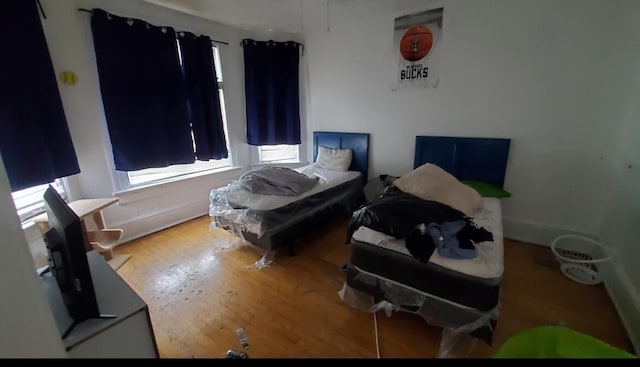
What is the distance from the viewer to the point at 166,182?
2.80 m

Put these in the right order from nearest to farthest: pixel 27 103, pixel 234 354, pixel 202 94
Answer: pixel 234 354, pixel 27 103, pixel 202 94

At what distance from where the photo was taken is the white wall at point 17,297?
64 cm

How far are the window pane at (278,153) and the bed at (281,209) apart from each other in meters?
0.97

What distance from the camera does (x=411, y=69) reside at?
270 centimetres

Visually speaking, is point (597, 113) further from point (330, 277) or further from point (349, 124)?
point (330, 277)

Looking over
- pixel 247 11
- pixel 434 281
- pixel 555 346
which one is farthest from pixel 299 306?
pixel 247 11

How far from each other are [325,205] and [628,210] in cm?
223

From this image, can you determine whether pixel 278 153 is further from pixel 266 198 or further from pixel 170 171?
pixel 266 198

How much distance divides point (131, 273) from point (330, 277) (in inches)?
64.3

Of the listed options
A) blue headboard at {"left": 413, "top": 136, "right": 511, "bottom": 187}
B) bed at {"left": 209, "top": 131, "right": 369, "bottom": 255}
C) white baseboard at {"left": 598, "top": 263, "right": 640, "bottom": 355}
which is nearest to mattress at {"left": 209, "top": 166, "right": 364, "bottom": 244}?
bed at {"left": 209, "top": 131, "right": 369, "bottom": 255}

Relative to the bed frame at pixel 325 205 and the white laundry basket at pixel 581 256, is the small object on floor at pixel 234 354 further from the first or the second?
the white laundry basket at pixel 581 256

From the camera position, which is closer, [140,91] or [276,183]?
[276,183]

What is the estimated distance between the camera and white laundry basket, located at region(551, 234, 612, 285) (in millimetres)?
1830

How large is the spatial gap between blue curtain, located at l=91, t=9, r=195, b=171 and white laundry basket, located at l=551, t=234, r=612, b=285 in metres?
3.75
